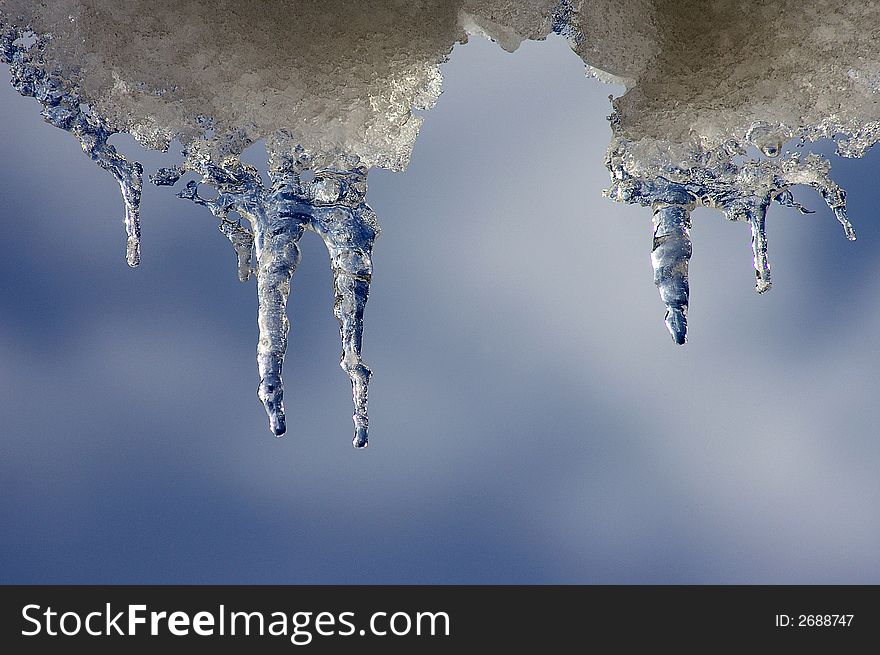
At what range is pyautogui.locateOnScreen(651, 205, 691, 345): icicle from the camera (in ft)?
6.45

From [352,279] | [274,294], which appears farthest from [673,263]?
[274,294]

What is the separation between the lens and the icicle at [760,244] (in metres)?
2.08

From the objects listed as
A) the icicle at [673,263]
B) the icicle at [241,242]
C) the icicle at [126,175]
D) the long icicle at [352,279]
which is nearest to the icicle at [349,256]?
the long icicle at [352,279]

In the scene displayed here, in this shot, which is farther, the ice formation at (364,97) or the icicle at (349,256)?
the icicle at (349,256)

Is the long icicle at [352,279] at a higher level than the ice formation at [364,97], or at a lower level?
lower

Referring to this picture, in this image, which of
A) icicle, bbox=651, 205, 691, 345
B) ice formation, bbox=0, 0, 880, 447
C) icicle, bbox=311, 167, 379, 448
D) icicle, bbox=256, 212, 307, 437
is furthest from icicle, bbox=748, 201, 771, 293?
icicle, bbox=256, 212, 307, 437

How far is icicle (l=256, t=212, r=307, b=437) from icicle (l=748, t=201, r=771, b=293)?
103cm

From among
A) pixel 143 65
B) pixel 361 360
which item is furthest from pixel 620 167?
pixel 143 65

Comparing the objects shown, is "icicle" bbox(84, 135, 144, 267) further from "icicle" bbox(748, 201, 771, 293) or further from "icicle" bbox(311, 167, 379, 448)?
"icicle" bbox(748, 201, 771, 293)

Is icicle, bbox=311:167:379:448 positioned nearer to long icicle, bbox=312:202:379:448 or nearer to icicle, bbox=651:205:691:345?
long icicle, bbox=312:202:379:448

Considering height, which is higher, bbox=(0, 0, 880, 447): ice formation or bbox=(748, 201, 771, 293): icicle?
bbox=(0, 0, 880, 447): ice formation

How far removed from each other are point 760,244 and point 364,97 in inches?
37.8

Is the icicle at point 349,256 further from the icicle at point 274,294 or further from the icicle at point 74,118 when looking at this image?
the icicle at point 74,118

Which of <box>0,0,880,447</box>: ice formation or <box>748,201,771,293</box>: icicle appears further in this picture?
<box>748,201,771,293</box>: icicle
